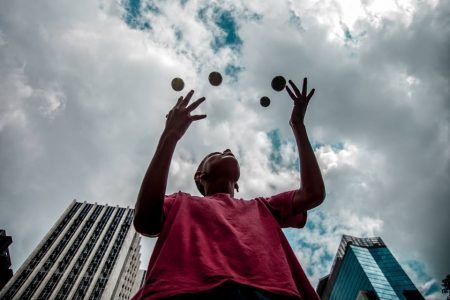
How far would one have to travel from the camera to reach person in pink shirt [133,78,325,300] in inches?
52.1

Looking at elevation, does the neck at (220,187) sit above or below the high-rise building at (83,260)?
below

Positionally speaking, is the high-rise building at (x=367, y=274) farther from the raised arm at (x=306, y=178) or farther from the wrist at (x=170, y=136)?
the wrist at (x=170, y=136)

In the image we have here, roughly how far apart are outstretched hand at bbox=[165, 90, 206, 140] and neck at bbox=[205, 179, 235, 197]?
0.71 m

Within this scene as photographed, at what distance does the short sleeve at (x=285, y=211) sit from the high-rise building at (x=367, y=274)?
79.5 meters

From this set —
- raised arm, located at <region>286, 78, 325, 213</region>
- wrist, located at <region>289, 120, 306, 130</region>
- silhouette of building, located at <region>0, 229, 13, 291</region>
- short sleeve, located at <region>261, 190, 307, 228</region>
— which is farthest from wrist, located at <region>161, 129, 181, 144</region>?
silhouette of building, located at <region>0, 229, 13, 291</region>

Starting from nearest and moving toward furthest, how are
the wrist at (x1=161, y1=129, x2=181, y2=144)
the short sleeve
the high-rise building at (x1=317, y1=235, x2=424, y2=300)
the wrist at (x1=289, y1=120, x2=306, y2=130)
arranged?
the wrist at (x1=161, y1=129, x2=181, y2=144) → the short sleeve → the wrist at (x1=289, y1=120, x2=306, y2=130) → the high-rise building at (x1=317, y1=235, x2=424, y2=300)

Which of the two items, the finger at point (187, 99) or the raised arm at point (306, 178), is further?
the finger at point (187, 99)

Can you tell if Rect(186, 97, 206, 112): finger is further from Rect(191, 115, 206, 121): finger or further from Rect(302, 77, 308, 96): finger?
Rect(302, 77, 308, 96): finger

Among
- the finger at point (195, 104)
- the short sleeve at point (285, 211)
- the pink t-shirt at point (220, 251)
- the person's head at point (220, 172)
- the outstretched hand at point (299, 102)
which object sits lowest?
the pink t-shirt at point (220, 251)

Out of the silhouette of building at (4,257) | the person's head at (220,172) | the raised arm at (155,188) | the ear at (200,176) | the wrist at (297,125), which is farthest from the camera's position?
the silhouette of building at (4,257)

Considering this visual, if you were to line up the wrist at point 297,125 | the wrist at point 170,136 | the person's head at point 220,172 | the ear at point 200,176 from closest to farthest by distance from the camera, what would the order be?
1. the wrist at point 170,136
2. the wrist at point 297,125
3. the person's head at point 220,172
4. the ear at point 200,176

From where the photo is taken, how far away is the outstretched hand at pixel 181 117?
203cm

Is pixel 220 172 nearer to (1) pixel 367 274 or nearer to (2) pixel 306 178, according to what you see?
(2) pixel 306 178

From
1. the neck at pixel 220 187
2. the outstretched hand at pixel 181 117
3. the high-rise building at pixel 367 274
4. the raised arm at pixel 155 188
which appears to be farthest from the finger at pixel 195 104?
the high-rise building at pixel 367 274
